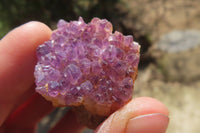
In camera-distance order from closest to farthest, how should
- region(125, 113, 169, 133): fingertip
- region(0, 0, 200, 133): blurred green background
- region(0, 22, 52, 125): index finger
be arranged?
region(125, 113, 169, 133): fingertip → region(0, 22, 52, 125): index finger → region(0, 0, 200, 133): blurred green background

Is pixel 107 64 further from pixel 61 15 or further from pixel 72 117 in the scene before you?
pixel 61 15

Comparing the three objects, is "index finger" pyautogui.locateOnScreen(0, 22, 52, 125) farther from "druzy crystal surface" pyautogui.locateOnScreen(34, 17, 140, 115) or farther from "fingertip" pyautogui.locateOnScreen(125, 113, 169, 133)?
"fingertip" pyautogui.locateOnScreen(125, 113, 169, 133)

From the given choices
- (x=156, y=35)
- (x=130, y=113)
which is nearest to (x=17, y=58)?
(x=130, y=113)

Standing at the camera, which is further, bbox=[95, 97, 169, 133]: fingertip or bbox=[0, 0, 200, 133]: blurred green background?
bbox=[0, 0, 200, 133]: blurred green background

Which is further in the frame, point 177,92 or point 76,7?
point 76,7

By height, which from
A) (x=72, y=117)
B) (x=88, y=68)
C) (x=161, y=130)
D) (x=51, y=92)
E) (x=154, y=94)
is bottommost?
(x=154, y=94)

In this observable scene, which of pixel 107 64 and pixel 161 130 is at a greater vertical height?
Answer: pixel 107 64

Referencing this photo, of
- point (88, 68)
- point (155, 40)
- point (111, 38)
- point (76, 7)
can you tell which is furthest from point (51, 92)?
point (155, 40)

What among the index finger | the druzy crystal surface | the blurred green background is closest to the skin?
the index finger
